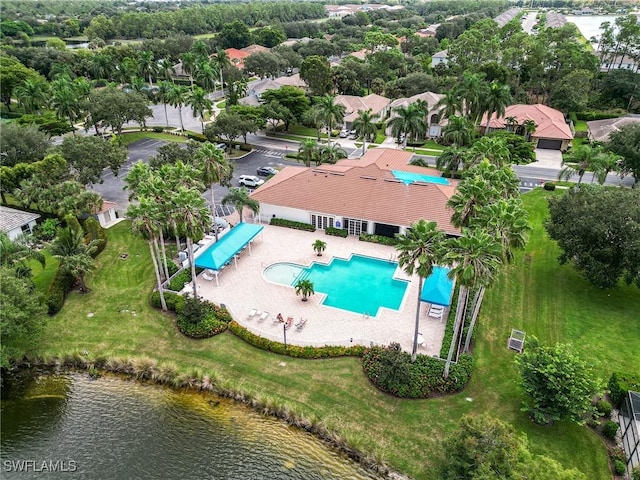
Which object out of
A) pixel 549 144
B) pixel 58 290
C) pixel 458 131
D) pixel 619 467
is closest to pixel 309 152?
pixel 458 131

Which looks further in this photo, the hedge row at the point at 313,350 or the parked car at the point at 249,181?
the parked car at the point at 249,181

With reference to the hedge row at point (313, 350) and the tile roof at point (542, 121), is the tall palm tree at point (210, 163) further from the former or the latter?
the tile roof at point (542, 121)

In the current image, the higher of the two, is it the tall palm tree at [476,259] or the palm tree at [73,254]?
the tall palm tree at [476,259]

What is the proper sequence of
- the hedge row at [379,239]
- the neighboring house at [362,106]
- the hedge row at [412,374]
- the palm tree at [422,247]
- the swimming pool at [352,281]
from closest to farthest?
1. the palm tree at [422,247]
2. the hedge row at [412,374]
3. the swimming pool at [352,281]
4. the hedge row at [379,239]
5. the neighboring house at [362,106]

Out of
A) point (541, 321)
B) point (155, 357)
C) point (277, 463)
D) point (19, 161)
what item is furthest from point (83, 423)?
point (19, 161)

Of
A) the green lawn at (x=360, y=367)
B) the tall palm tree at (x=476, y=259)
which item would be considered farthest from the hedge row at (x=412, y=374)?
the tall palm tree at (x=476, y=259)

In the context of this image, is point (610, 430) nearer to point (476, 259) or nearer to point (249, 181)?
point (476, 259)
